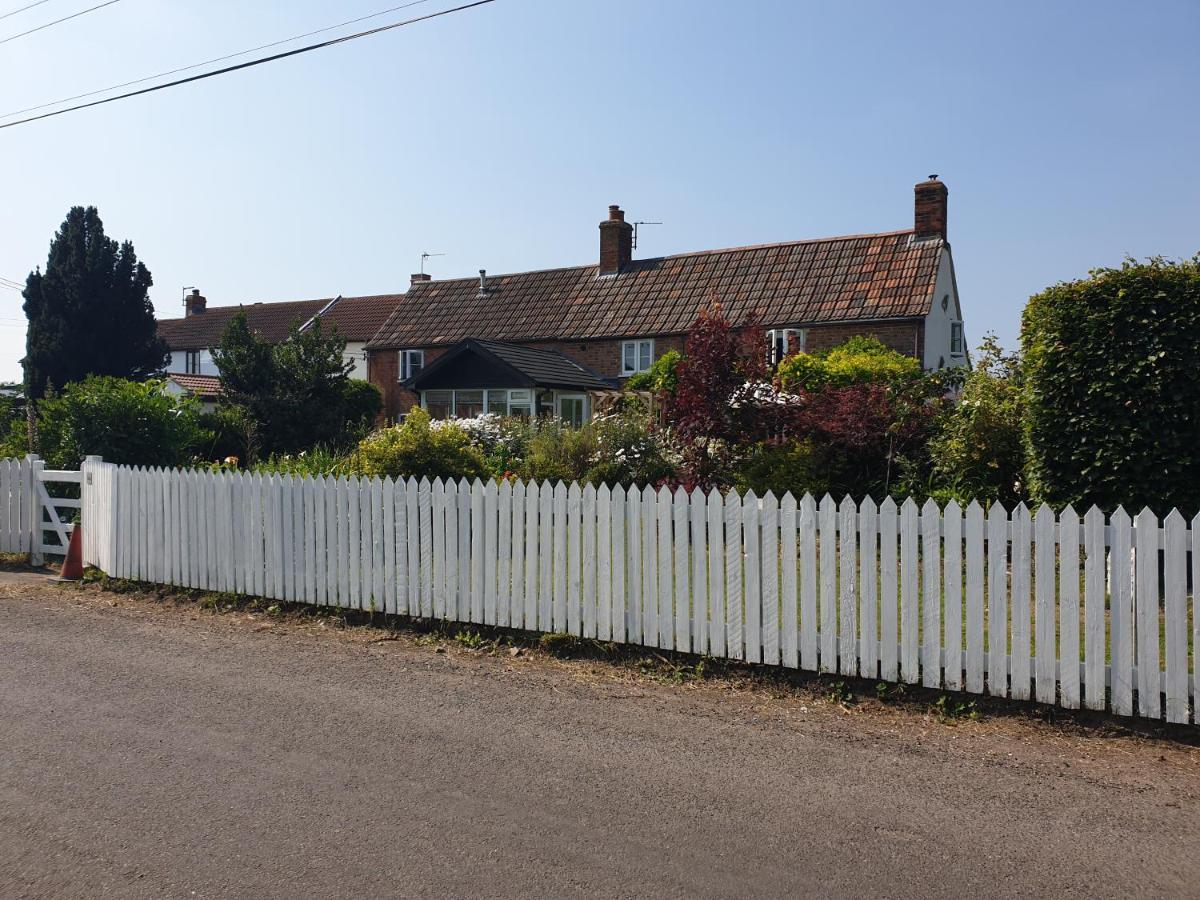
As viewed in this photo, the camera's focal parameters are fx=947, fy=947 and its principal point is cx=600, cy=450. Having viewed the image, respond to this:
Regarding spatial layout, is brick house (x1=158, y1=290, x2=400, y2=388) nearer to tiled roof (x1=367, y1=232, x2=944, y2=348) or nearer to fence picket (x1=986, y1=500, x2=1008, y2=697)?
tiled roof (x1=367, y1=232, x2=944, y2=348)

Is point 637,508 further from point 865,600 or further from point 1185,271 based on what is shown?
point 1185,271

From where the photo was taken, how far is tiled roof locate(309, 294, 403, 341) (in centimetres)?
4869

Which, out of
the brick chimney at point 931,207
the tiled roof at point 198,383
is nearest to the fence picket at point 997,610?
the brick chimney at point 931,207

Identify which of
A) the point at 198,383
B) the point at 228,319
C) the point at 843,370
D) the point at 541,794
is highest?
the point at 228,319

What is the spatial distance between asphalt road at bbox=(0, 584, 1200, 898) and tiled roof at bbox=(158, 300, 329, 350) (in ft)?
159

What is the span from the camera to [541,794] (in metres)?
Result: 4.55

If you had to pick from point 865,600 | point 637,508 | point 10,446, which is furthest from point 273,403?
point 865,600

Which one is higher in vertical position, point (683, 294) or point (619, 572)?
point (683, 294)

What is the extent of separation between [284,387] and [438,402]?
21.8ft

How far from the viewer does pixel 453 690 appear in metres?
6.34

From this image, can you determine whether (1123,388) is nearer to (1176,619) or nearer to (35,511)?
(1176,619)

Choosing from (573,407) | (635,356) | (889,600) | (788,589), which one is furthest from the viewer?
(635,356)

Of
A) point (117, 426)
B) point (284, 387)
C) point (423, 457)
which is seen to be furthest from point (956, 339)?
point (117, 426)

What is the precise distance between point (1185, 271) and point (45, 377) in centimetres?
3335
